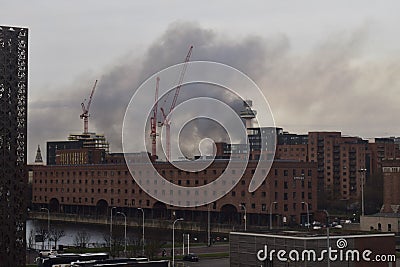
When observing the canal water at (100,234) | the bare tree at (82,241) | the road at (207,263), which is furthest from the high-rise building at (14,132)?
the bare tree at (82,241)

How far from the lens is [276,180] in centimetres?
4062

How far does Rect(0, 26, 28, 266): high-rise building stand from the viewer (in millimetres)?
20078

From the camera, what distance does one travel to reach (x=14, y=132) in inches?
816

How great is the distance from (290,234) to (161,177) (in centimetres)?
2882

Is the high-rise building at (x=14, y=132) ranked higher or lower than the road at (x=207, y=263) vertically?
higher

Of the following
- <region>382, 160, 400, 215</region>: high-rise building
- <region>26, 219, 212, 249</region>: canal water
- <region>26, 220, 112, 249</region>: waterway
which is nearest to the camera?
<region>26, 219, 212, 249</region>: canal water

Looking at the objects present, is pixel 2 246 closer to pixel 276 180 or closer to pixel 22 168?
pixel 22 168

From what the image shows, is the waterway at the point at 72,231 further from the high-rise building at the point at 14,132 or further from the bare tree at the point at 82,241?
the high-rise building at the point at 14,132

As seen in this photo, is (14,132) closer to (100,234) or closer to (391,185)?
(100,234)

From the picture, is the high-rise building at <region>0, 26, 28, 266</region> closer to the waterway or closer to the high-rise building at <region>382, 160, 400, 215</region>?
the waterway

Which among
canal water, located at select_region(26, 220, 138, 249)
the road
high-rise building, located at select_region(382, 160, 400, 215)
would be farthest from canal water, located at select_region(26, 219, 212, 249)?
high-rise building, located at select_region(382, 160, 400, 215)

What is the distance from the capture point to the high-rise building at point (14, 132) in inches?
790

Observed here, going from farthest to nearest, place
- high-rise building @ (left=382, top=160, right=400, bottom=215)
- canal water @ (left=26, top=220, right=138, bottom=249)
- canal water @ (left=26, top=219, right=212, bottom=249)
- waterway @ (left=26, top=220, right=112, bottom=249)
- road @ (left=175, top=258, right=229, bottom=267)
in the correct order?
high-rise building @ (left=382, top=160, right=400, bottom=215) → waterway @ (left=26, top=220, right=112, bottom=249) → canal water @ (left=26, top=220, right=138, bottom=249) → canal water @ (left=26, top=219, right=212, bottom=249) → road @ (left=175, top=258, right=229, bottom=267)

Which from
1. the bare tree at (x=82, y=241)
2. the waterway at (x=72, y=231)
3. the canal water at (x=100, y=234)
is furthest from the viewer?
the waterway at (x=72, y=231)
